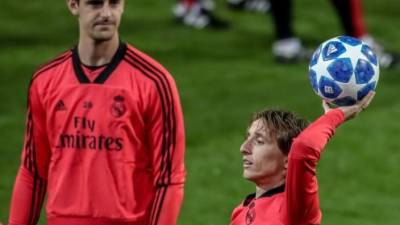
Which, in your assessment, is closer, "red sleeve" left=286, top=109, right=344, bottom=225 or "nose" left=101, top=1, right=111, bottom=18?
"red sleeve" left=286, top=109, right=344, bottom=225

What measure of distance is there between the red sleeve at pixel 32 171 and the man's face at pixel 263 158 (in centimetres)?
114

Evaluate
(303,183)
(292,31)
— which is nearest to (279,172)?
(303,183)

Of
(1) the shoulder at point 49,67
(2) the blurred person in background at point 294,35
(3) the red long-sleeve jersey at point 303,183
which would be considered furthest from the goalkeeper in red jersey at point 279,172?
(2) the blurred person in background at point 294,35

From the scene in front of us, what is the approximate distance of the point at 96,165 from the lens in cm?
522

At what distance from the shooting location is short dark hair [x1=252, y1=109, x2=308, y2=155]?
4.67 m

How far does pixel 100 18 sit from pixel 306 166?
1531 millimetres

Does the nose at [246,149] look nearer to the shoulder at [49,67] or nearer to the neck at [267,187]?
the neck at [267,187]

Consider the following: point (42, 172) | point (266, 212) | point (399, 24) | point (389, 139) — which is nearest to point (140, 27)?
point (399, 24)

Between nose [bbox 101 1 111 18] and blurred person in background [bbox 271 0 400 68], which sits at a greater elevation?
blurred person in background [bbox 271 0 400 68]

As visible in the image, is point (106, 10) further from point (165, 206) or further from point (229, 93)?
point (229, 93)

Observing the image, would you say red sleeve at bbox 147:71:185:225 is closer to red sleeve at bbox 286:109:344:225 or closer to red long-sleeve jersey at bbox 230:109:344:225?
red long-sleeve jersey at bbox 230:109:344:225

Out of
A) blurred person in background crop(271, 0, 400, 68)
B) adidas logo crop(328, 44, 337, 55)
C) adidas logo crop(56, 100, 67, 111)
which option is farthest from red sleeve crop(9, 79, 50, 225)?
blurred person in background crop(271, 0, 400, 68)

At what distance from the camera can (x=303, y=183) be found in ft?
13.9

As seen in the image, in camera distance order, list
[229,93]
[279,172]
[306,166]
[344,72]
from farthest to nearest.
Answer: [229,93] → [279,172] → [344,72] → [306,166]
